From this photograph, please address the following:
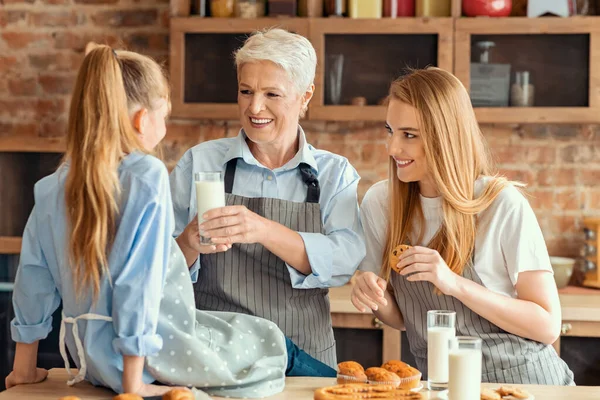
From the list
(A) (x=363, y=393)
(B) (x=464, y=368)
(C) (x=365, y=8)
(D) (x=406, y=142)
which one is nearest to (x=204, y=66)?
(C) (x=365, y=8)

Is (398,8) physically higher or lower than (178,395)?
higher

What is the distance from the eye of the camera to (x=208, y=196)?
197 cm

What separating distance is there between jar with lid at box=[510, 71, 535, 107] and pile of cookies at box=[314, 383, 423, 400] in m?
2.29

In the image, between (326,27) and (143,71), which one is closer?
(143,71)

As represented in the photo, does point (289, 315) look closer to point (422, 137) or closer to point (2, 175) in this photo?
point (422, 137)

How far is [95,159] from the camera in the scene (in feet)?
5.41

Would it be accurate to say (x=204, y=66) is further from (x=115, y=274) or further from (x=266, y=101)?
(x=115, y=274)

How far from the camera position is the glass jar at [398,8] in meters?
3.83

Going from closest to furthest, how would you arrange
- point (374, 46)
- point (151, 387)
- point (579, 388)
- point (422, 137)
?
point (151, 387) < point (579, 388) < point (422, 137) < point (374, 46)

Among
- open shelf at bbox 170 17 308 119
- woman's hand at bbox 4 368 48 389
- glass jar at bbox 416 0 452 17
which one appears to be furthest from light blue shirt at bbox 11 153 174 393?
glass jar at bbox 416 0 452 17

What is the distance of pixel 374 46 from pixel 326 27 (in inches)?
9.7

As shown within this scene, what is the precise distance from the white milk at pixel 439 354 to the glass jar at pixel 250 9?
238 centimetres

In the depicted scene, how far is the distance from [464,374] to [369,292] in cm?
52

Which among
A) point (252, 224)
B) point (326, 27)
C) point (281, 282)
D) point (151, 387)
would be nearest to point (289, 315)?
point (281, 282)
